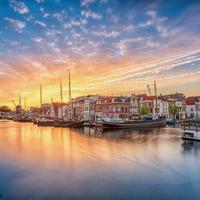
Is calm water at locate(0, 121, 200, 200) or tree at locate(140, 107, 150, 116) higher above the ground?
tree at locate(140, 107, 150, 116)

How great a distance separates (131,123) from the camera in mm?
58938

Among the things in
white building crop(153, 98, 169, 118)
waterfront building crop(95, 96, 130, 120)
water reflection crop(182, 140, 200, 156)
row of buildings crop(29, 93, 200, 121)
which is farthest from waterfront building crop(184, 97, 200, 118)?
water reflection crop(182, 140, 200, 156)

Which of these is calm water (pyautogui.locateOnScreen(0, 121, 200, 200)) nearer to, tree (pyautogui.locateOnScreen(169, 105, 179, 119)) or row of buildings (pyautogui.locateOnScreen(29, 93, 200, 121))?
row of buildings (pyautogui.locateOnScreen(29, 93, 200, 121))

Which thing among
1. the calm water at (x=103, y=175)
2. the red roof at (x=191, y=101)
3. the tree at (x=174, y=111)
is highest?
the red roof at (x=191, y=101)

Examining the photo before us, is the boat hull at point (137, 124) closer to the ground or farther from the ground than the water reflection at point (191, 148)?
farther from the ground

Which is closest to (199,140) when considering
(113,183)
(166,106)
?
(113,183)

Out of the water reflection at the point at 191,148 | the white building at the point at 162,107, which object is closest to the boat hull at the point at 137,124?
the white building at the point at 162,107

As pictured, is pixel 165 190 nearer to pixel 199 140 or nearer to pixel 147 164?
pixel 147 164

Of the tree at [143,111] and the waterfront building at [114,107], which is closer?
the waterfront building at [114,107]

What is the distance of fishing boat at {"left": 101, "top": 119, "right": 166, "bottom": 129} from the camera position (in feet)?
189

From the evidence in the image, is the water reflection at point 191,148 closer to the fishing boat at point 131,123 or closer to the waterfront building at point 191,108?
the fishing boat at point 131,123

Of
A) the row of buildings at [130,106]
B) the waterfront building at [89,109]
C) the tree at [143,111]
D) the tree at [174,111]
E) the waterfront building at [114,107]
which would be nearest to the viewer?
the waterfront building at [114,107]

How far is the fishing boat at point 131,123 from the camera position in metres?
57.6

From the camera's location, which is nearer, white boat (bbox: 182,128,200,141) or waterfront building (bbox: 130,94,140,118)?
white boat (bbox: 182,128,200,141)
